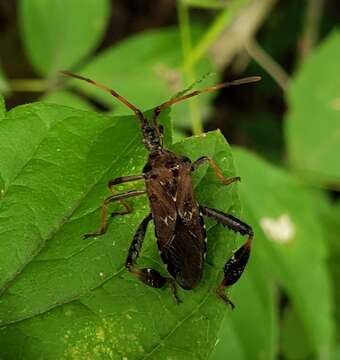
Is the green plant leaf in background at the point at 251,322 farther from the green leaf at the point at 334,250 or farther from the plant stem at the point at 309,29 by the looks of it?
the plant stem at the point at 309,29

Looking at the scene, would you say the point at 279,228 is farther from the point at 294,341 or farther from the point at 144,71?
the point at 144,71

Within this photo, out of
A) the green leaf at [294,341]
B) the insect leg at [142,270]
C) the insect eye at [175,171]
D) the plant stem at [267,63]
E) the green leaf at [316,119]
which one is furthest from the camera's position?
the plant stem at [267,63]

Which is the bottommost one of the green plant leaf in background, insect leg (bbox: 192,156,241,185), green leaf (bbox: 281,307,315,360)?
green leaf (bbox: 281,307,315,360)

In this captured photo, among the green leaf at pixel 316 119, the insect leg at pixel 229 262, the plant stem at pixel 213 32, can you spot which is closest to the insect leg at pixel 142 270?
the insect leg at pixel 229 262

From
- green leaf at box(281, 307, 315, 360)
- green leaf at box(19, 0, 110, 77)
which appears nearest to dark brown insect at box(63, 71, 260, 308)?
green leaf at box(281, 307, 315, 360)

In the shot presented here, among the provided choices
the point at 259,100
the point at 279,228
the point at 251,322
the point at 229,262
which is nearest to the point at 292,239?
the point at 279,228

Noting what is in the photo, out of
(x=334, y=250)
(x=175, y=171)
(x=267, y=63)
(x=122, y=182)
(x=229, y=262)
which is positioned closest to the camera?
(x=229, y=262)

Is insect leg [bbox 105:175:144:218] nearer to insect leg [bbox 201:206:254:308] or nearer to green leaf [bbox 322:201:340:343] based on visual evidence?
insect leg [bbox 201:206:254:308]
